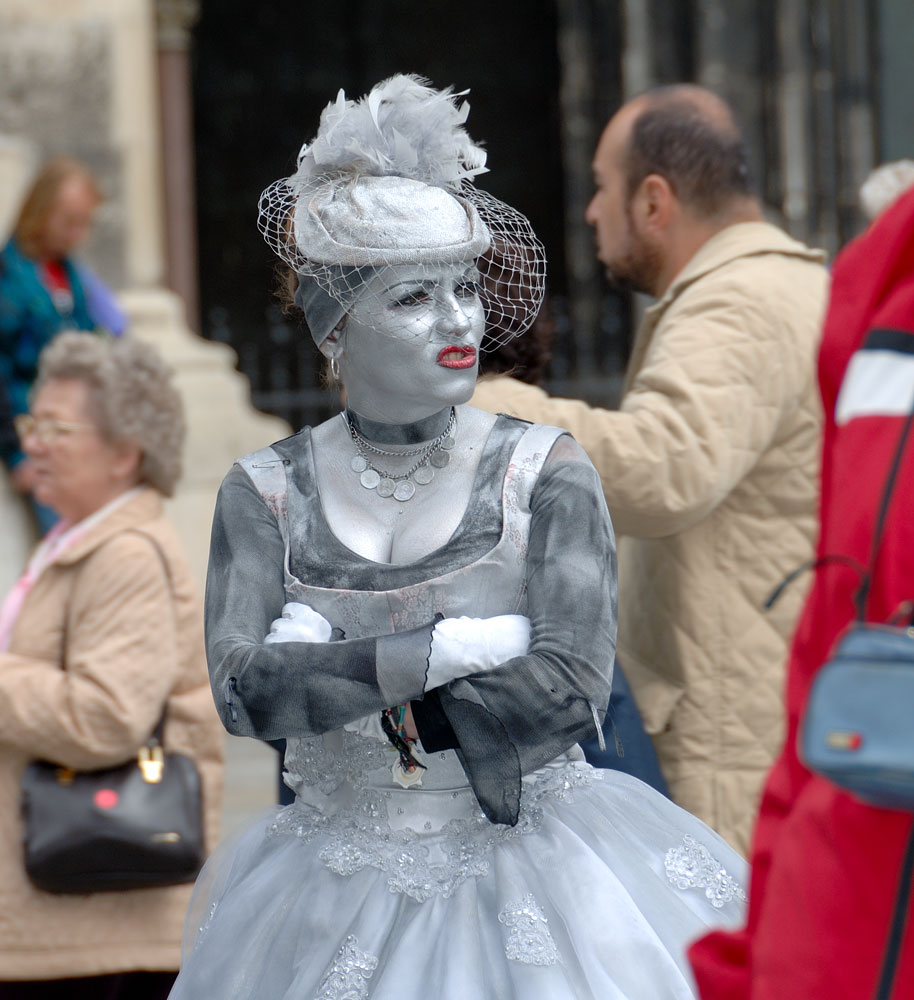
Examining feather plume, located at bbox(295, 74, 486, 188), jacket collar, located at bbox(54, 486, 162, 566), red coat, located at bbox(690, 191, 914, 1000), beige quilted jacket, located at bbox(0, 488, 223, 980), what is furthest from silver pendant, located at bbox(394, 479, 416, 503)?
jacket collar, located at bbox(54, 486, 162, 566)

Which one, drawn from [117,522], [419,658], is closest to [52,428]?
[117,522]

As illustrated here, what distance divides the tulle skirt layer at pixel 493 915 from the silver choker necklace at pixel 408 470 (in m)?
0.44

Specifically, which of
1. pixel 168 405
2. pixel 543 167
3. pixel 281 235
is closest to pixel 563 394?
pixel 543 167

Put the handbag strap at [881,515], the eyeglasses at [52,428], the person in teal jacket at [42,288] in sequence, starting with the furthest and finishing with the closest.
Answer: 1. the person in teal jacket at [42,288]
2. the eyeglasses at [52,428]
3. the handbag strap at [881,515]

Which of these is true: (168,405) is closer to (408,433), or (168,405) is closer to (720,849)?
(408,433)

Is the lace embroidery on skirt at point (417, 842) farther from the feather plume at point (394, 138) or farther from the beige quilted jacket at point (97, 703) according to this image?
the beige quilted jacket at point (97, 703)

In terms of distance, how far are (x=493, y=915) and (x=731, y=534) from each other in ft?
4.08

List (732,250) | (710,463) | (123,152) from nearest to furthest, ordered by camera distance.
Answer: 1. (710,463)
2. (732,250)
3. (123,152)

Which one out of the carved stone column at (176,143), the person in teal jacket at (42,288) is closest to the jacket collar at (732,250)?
the person in teal jacket at (42,288)

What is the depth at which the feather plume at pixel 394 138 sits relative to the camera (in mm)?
2156

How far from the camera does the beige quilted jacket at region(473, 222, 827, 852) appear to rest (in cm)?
302

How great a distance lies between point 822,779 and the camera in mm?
1294

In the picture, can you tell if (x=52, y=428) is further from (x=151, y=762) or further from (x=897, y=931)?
(x=897, y=931)

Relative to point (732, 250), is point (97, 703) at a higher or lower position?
lower
